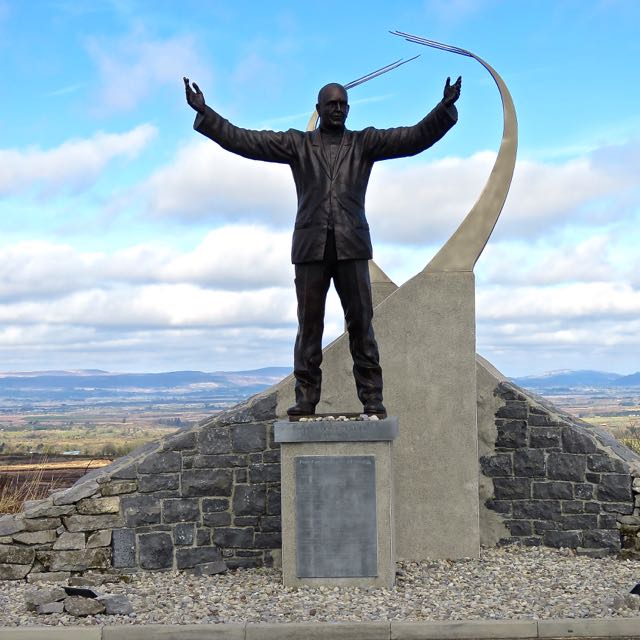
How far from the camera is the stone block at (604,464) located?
8594 mm

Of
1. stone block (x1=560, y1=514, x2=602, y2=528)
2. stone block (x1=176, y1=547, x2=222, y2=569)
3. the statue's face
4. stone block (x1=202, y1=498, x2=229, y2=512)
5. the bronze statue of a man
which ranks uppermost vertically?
the statue's face

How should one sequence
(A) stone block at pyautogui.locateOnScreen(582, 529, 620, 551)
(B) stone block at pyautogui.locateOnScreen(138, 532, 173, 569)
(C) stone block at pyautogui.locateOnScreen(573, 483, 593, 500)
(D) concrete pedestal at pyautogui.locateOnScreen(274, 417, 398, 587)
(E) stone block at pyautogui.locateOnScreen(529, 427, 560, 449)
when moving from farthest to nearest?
(E) stone block at pyautogui.locateOnScreen(529, 427, 560, 449)
(C) stone block at pyautogui.locateOnScreen(573, 483, 593, 500)
(A) stone block at pyautogui.locateOnScreen(582, 529, 620, 551)
(B) stone block at pyautogui.locateOnScreen(138, 532, 173, 569)
(D) concrete pedestal at pyautogui.locateOnScreen(274, 417, 398, 587)

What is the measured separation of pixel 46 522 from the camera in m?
8.16

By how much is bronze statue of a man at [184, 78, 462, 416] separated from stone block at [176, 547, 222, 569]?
6.40ft

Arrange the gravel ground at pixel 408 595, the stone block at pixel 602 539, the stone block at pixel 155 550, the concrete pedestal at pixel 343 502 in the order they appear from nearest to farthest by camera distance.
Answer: the gravel ground at pixel 408 595 → the concrete pedestal at pixel 343 502 → the stone block at pixel 155 550 → the stone block at pixel 602 539

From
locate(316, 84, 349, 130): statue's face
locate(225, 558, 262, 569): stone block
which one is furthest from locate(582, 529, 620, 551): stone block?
locate(316, 84, 349, 130): statue's face

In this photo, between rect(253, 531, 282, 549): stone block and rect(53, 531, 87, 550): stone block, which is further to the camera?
rect(253, 531, 282, 549): stone block

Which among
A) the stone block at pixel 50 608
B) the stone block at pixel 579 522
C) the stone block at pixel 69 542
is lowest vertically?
the stone block at pixel 50 608

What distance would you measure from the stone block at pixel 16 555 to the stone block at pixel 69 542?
0.22 meters

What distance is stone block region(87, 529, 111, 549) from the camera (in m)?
8.18

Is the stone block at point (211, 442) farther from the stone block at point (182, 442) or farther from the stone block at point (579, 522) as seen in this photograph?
the stone block at point (579, 522)

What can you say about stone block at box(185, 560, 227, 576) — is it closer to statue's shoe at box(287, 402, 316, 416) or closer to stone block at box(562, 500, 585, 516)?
statue's shoe at box(287, 402, 316, 416)

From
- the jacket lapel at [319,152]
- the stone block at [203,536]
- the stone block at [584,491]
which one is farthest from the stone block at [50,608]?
the stone block at [584,491]

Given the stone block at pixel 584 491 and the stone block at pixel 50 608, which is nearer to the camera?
the stone block at pixel 50 608
